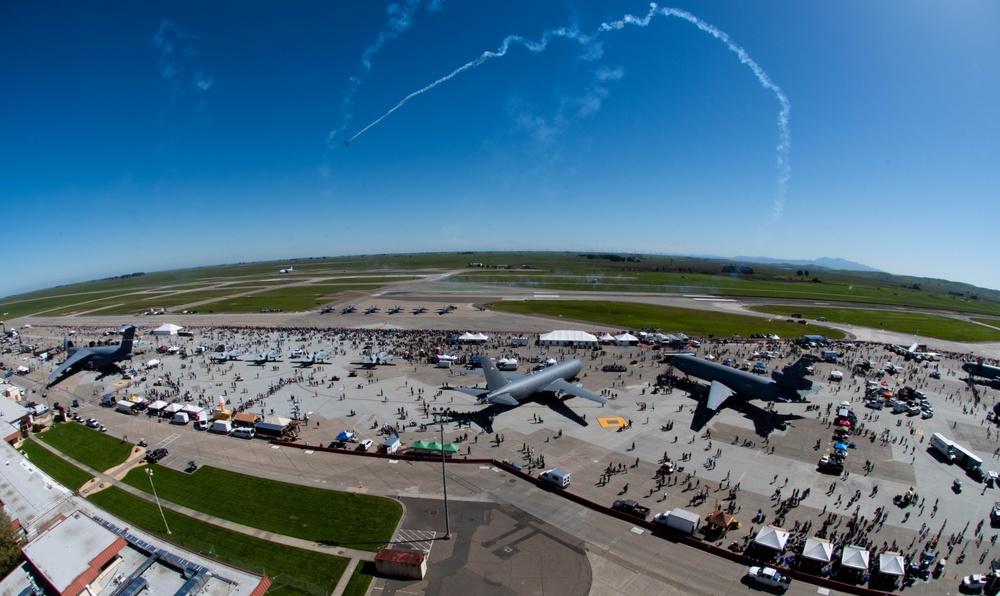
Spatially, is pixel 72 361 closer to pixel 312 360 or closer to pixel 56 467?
pixel 312 360

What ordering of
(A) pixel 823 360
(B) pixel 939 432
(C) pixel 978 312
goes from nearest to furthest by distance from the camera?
(B) pixel 939 432 < (A) pixel 823 360 < (C) pixel 978 312

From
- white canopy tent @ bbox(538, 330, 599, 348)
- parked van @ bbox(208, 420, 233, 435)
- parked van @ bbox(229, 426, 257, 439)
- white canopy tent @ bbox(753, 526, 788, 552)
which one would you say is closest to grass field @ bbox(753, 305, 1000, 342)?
white canopy tent @ bbox(538, 330, 599, 348)

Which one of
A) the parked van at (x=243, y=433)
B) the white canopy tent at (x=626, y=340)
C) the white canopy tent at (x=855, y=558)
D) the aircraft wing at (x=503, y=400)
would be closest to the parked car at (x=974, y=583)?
the white canopy tent at (x=855, y=558)

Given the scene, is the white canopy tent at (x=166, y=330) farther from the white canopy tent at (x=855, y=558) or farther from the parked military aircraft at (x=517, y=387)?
the white canopy tent at (x=855, y=558)

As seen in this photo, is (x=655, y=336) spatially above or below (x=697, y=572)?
above

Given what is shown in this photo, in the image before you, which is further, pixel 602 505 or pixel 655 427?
pixel 655 427

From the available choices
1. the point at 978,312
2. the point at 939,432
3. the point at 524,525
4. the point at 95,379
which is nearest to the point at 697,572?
the point at 524,525

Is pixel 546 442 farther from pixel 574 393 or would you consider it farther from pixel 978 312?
pixel 978 312
